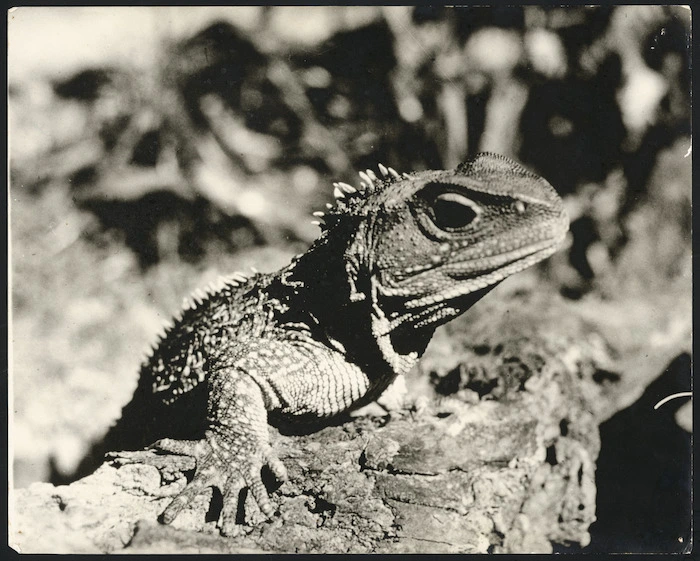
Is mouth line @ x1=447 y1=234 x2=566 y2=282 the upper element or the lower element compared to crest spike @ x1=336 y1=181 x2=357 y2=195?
lower

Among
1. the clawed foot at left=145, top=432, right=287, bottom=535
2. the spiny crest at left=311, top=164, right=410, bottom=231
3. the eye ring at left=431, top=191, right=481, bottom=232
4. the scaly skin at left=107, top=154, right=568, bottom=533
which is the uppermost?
the spiny crest at left=311, top=164, right=410, bottom=231

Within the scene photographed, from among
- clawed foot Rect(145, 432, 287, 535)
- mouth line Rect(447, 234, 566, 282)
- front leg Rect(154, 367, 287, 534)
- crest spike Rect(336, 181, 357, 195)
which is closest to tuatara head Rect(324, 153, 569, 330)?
mouth line Rect(447, 234, 566, 282)

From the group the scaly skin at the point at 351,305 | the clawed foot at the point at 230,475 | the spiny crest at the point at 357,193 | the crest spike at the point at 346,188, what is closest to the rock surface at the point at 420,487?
the clawed foot at the point at 230,475

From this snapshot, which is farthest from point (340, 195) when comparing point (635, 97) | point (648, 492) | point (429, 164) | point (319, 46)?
point (648, 492)

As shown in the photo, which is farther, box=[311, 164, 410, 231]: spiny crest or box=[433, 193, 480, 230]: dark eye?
box=[311, 164, 410, 231]: spiny crest

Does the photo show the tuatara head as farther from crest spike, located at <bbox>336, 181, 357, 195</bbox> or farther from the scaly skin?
crest spike, located at <bbox>336, 181, 357, 195</bbox>

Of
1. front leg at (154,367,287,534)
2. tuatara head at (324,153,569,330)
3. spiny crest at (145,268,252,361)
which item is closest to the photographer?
tuatara head at (324,153,569,330)

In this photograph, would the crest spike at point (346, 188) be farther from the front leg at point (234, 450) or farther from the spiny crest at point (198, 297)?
the front leg at point (234, 450)

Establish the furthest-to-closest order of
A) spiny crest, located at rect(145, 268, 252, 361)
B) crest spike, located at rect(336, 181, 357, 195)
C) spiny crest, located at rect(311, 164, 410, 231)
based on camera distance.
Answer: spiny crest, located at rect(145, 268, 252, 361)
crest spike, located at rect(336, 181, 357, 195)
spiny crest, located at rect(311, 164, 410, 231)

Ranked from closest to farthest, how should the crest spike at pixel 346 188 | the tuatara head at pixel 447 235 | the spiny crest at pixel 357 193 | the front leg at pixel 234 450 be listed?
the tuatara head at pixel 447 235, the front leg at pixel 234 450, the spiny crest at pixel 357 193, the crest spike at pixel 346 188
